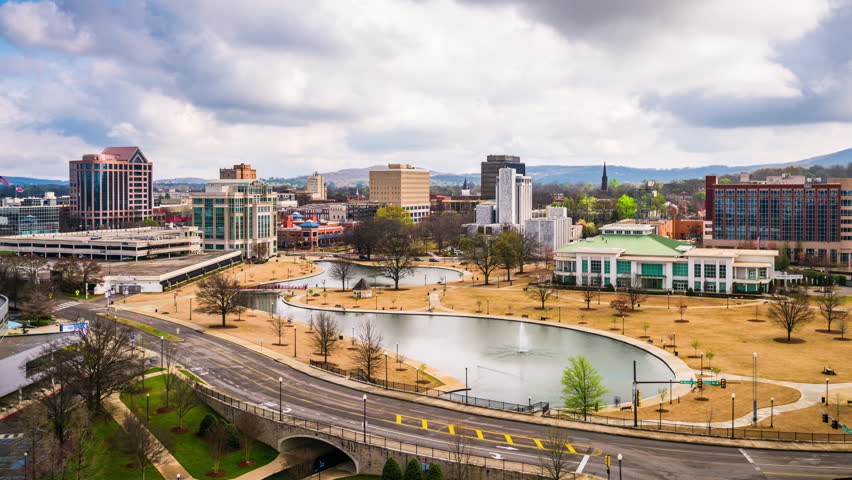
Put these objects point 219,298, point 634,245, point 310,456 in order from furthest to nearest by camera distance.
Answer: point 634,245
point 219,298
point 310,456

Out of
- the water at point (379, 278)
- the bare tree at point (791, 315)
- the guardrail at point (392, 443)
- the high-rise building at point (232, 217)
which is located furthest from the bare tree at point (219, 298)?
the high-rise building at point (232, 217)

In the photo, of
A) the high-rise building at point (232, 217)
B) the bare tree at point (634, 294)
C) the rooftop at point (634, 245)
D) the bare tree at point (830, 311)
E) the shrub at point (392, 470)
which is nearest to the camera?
the shrub at point (392, 470)

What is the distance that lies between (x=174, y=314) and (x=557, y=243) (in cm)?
10940

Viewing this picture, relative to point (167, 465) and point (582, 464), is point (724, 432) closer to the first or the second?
point (582, 464)

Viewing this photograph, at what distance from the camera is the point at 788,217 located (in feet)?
490

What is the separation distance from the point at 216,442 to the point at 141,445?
15.1 feet

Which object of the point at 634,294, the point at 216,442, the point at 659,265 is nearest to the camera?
the point at 216,442

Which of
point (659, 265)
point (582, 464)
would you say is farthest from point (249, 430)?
point (659, 265)

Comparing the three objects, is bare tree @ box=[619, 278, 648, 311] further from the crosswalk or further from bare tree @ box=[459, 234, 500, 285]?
the crosswalk

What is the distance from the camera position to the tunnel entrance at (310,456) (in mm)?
45875

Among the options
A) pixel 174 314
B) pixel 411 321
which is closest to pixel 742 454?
pixel 411 321

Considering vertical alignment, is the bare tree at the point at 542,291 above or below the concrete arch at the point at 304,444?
above

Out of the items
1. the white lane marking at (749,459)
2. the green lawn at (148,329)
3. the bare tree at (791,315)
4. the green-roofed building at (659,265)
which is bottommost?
the white lane marking at (749,459)

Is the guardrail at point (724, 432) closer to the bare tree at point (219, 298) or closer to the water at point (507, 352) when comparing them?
the water at point (507, 352)
